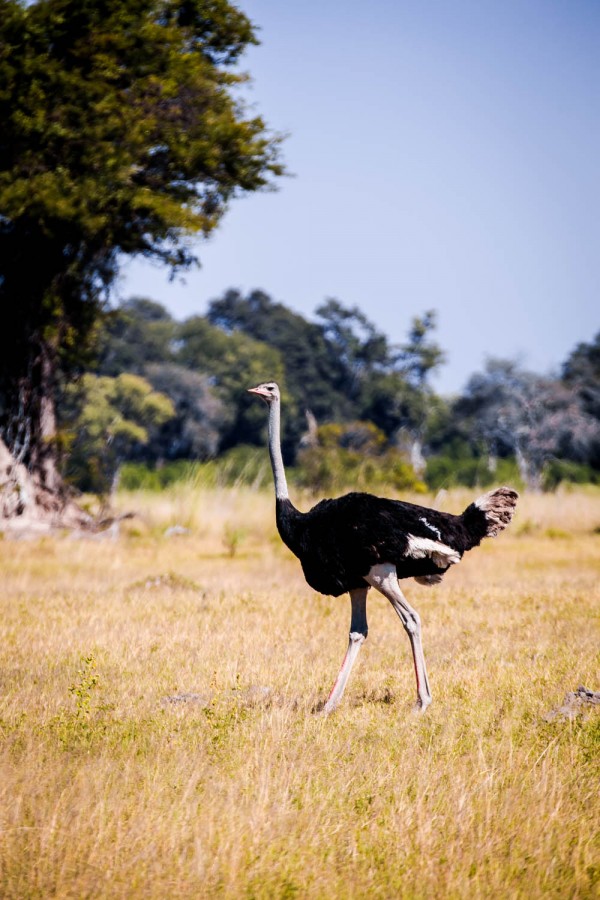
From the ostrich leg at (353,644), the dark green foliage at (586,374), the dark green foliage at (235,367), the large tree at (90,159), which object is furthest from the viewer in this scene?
the dark green foliage at (235,367)

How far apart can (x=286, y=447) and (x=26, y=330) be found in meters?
33.9

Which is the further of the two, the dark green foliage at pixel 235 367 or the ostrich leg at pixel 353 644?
the dark green foliage at pixel 235 367

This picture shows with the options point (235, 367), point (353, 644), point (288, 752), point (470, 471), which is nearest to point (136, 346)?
point (235, 367)

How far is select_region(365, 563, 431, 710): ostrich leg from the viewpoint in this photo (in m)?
6.02

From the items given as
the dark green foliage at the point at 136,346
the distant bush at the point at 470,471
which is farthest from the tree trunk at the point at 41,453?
the dark green foliage at the point at 136,346

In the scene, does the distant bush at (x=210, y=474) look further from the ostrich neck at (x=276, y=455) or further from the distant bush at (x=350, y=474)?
the ostrich neck at (x=276, y=455)

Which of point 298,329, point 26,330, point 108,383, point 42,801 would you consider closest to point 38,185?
point 26,330

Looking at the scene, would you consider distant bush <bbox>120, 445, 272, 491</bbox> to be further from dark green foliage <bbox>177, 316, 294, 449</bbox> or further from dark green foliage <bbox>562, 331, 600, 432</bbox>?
dark green foliage <bbox>562, 331, 600, 432</bbox>

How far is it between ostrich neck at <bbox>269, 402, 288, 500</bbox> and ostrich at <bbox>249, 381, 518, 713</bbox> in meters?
0.04

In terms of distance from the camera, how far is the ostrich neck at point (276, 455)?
6.56 meters

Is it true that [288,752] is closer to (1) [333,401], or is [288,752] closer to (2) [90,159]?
(2) [90,159]

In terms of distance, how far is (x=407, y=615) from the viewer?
6.16m

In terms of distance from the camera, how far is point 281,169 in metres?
18.4

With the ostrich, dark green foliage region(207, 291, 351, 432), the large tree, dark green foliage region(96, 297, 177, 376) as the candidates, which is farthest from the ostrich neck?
dark green foliage region(207, 291, 351, 432)
